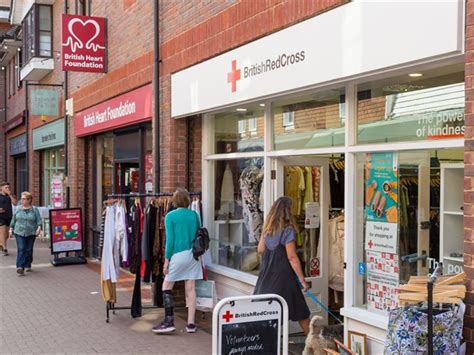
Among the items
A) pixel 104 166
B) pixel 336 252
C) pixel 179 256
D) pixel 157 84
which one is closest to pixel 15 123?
pixel 104 166

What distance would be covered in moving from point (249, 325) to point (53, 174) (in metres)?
15.5

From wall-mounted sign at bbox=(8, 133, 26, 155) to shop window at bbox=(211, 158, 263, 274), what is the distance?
623 inches

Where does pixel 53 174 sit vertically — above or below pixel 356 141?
below

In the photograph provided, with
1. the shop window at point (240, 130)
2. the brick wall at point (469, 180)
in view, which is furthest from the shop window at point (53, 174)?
the brick wall at point (469, 180)

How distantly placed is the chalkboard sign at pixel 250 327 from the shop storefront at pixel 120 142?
5.60 metres

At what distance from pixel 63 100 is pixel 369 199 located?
1146 centimetres

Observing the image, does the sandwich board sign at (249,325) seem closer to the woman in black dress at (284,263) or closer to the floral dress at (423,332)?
the floral dress at (423,332)

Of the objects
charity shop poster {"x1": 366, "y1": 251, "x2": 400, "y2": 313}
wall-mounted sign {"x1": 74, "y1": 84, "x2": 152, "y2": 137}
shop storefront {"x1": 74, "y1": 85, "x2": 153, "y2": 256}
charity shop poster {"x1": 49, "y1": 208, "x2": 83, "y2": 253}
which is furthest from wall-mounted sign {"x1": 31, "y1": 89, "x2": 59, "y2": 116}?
charity shop poster {"x1": 366, "y1": 251, "x2": 400, "y2": 313}

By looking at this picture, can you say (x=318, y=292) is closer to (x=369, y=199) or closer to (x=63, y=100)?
(x=369, y=199)

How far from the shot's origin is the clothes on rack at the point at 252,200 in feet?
25.1

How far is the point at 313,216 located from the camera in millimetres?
7293

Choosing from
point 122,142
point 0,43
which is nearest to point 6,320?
point 122,142

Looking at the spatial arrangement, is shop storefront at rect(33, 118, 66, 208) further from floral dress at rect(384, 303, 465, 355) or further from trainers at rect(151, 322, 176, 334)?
floral dress at rect(384, 303, 465, 355)

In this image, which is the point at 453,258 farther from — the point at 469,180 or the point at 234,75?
the point at 234,75
